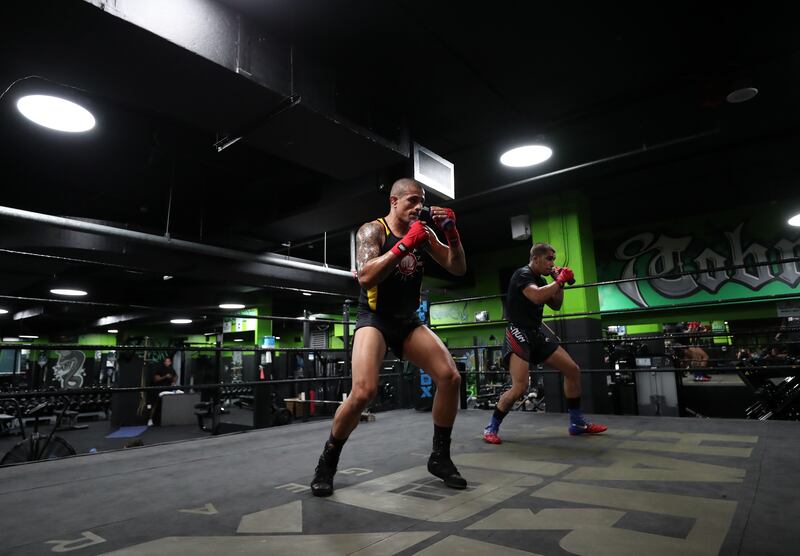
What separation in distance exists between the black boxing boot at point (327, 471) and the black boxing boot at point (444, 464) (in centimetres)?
39

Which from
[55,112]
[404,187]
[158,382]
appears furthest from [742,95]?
[158,382]

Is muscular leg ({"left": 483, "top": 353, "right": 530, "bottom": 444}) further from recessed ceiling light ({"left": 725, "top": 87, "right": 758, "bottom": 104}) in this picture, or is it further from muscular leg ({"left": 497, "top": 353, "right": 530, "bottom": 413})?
recessed ceiling light ({"left": 725, "top": 87, "right": 758, "bottom": 104})

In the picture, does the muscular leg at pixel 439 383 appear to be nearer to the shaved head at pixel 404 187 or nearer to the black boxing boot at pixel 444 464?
the black boxing boot at pixel 444 464

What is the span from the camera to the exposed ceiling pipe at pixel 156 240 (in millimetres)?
4359

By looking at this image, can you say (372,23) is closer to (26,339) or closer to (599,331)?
(599,331)

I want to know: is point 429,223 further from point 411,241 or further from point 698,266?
point 698,266

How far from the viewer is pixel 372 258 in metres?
1.93

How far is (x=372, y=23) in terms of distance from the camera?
3.24 meters

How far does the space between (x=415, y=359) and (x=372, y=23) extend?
8.09 ft

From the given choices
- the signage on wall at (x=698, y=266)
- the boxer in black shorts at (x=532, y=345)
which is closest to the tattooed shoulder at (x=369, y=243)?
the boxer in black shorts at (x=532, y=345)

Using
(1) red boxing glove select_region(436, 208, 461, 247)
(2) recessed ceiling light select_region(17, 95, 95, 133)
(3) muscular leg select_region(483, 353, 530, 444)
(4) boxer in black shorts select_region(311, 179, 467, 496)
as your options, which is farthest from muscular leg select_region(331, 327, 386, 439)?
(2) recessed ceiling light select_region(17, 95, 95, 133)

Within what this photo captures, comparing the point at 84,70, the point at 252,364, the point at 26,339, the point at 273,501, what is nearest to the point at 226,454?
the point at 273,501

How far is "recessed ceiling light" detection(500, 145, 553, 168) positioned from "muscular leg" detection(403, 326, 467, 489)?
3.44 meters

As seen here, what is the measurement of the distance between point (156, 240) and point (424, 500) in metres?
5.17
